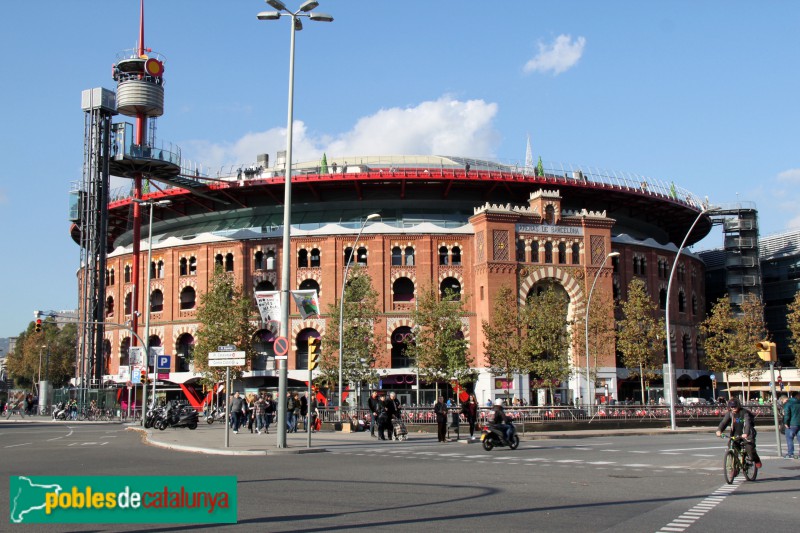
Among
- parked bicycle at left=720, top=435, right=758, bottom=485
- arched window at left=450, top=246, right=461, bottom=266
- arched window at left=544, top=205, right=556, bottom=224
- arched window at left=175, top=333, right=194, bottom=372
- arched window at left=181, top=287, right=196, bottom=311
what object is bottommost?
parked bicycle at left=720, top=435, right=758, bottom=485

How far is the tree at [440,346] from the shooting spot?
5316 cm

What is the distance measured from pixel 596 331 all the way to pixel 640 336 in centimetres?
315

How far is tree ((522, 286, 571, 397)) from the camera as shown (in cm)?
5219

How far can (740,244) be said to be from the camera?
271 feet

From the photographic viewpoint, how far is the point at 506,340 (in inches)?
2125

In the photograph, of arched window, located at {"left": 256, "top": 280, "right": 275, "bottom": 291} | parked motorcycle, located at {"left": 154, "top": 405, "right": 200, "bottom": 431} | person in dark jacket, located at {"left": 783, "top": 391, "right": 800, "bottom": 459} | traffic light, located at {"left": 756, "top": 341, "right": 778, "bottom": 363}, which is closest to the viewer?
person in dark jacket, located at {"left": 783, "top": 391, "right": 800, "bottom": 459}

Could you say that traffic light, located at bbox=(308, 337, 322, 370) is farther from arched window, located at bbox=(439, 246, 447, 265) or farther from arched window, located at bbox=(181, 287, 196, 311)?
arched window, located at bbox=(181, 287, 196, 311)

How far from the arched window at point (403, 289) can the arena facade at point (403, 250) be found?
0.08 meters

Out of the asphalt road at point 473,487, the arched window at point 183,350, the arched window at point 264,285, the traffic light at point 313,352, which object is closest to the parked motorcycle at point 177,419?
the asphalt road at point 473,487

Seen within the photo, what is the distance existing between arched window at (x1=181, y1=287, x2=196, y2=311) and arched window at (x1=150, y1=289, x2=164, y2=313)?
3080mm

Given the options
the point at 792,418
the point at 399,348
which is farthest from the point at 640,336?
the point at 792,418

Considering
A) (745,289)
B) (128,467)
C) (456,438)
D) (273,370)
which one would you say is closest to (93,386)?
(273,370)

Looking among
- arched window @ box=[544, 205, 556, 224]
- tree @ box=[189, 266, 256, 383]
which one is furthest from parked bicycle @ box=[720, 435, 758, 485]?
arched window @ box=[544, 205, 556, 224]

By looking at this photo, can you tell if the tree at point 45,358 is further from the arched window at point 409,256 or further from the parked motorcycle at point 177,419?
the parked motorcycle at point 177,419
